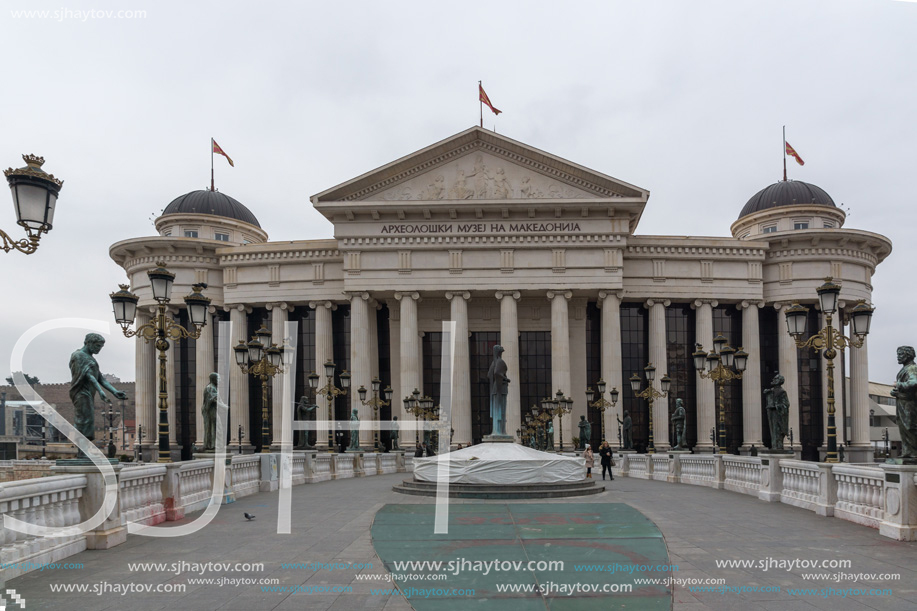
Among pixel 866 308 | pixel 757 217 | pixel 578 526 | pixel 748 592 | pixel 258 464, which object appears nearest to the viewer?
pixel 748 592

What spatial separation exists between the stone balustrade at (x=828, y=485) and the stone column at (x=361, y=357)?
2941 cm

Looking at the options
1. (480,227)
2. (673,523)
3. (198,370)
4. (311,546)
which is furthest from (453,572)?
(198,370)

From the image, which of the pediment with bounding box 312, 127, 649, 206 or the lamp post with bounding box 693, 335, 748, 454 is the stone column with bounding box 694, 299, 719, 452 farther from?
the lamp post with bounding box 693, 335, 748, 454

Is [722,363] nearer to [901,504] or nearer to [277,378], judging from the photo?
[901,504]

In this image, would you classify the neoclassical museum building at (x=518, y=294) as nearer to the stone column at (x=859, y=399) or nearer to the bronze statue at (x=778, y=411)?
the stone column at (x=859, y=399)

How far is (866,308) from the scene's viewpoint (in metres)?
18.6

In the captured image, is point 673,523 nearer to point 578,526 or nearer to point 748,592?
point 578,526

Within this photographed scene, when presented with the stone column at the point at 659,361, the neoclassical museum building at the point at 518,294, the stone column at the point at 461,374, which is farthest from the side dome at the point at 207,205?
the stone column at the point at 659,361

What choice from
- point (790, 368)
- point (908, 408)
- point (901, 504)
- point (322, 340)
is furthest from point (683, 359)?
point (901, 504)

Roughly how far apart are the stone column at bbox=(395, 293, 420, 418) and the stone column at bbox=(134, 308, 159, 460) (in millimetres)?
20875

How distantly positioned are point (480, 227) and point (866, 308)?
127 feet

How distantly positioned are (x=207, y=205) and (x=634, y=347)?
3927 centimetres

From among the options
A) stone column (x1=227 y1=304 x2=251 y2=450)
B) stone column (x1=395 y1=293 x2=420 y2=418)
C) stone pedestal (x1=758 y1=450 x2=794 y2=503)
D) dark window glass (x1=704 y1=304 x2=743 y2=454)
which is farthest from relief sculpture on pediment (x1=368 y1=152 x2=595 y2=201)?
stone pedestal (x1=758 y1=450 x2=794 y2=503)

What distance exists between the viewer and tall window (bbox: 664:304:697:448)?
59781 millimetres
